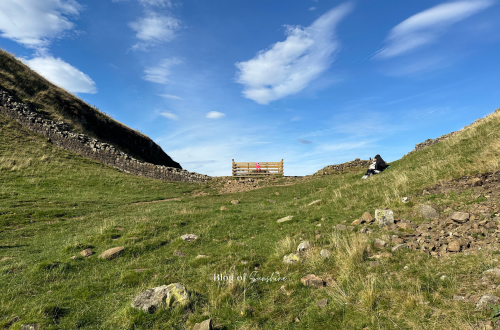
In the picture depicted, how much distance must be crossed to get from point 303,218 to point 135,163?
26.5 metres

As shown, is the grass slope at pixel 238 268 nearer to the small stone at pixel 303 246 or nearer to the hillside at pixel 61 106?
the small stone at pixel 303 246

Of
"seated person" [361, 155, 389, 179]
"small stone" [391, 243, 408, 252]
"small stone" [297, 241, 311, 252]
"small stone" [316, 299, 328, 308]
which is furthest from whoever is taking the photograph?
"seated person" [361, 155, 389, 179]

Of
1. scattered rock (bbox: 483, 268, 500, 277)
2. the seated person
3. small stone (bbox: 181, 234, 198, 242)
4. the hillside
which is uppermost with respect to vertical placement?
the hillside

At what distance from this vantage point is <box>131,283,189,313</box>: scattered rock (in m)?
5.38

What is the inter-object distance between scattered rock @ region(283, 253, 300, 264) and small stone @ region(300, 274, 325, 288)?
976 millimetres

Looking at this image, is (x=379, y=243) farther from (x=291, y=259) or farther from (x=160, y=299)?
(x=160, y=299)

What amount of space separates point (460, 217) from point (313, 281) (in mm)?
4640

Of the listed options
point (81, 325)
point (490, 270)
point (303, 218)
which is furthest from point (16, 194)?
point (490, 270)

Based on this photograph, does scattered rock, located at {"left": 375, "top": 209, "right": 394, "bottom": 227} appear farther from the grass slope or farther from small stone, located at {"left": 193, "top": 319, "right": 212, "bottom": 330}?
small stone, located at {"left": 193, "top": 319, "right": 212, "bottom": 330}

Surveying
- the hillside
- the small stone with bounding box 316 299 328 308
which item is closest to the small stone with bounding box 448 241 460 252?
the small stone with bounding box 316 299 328 308

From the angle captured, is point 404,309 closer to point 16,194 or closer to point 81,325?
point 81,325

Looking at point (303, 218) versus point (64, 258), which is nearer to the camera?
point (64, 258)

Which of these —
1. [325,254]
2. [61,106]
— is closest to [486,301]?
[325,254]

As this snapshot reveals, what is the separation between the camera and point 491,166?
9789 millimetres
